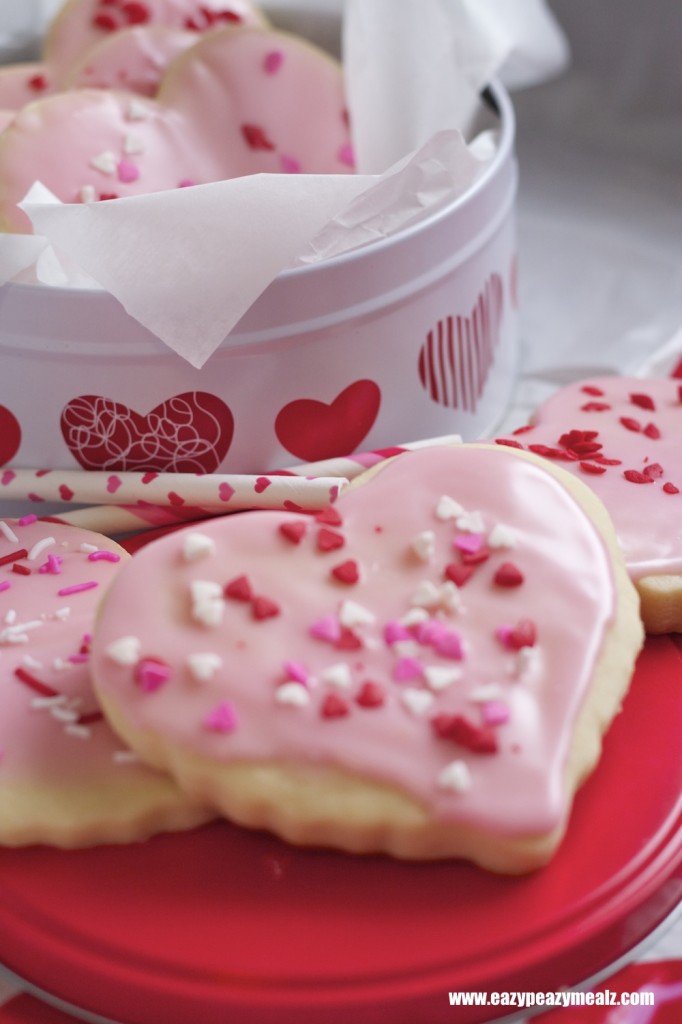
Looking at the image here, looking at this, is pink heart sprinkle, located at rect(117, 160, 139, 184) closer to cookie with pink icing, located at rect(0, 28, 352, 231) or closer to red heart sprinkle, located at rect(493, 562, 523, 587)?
cookie with pink icing, located at rect(0, 28, 352, 231)

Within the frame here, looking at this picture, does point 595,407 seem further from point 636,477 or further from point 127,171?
point 127,171

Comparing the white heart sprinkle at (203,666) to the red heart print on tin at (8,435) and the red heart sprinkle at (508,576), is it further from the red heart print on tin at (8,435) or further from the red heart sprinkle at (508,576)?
the red heart print on tin at (8,435)

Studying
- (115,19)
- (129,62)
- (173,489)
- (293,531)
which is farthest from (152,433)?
(115,19)

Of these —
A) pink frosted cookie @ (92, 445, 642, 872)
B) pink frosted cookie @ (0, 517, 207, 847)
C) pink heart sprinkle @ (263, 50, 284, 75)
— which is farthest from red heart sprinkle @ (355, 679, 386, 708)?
pink heart sprinkle @ (263, 50, 284, 75)

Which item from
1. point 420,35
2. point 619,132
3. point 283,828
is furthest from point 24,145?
point 619,132

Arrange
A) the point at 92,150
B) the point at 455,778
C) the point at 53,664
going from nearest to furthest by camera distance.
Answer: the point at 455,778 < the point at 53,664 < the point at 92,150

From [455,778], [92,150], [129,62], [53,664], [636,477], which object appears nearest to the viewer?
[455,778]
